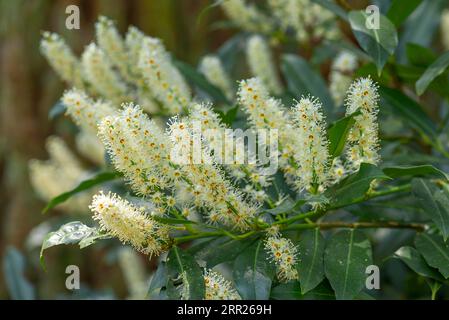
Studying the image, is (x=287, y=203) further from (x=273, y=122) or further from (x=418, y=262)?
(x=418, y=262)

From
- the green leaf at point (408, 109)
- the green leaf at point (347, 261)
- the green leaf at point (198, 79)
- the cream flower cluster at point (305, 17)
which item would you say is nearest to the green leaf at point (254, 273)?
the green leaf at point (347, 261)

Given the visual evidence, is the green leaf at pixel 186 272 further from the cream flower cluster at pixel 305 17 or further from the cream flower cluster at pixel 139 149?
the cream flower cluster at pixel 305 17

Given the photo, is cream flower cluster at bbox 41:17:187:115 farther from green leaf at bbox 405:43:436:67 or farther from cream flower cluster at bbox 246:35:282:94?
green leaf at bbox 405:43:436:67

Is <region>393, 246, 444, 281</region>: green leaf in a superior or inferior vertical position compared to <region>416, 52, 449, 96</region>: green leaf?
inferior

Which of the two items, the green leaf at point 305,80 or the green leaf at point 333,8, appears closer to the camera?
the green leaf at point 333,8

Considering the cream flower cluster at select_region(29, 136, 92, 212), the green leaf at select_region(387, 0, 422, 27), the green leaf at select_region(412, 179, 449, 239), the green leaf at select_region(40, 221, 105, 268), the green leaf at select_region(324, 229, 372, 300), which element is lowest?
the cream flower cluster at select_region(29, 136, 92, 212)

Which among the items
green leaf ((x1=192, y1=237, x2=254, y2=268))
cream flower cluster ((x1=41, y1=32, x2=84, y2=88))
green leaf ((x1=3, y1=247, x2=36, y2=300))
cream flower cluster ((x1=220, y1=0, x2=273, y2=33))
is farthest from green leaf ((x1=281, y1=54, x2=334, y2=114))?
green leaf ((x1=3, y1=247, x2=36, y2=300))

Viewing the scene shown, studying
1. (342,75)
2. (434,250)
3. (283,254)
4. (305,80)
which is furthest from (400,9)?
(283,254)
